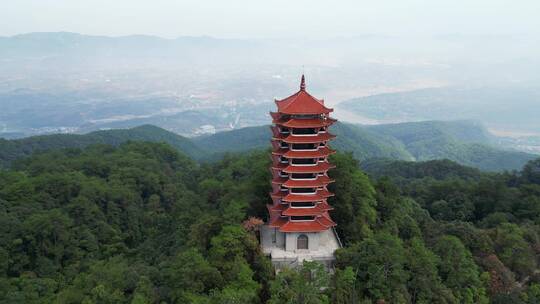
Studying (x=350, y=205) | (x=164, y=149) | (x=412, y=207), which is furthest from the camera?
(x=164, y=149)

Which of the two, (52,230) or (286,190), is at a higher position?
(286,190)

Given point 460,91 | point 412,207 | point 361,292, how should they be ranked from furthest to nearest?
point 460,91 < point 412,207 < point 361,292

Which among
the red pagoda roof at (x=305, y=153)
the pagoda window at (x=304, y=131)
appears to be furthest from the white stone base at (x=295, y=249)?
the pagoda window at (x=304, y=131)

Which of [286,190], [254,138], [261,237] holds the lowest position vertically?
[254,138]

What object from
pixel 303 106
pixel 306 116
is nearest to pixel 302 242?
pixel 306 116

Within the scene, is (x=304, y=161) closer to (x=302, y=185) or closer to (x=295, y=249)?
(x=302, y=185)

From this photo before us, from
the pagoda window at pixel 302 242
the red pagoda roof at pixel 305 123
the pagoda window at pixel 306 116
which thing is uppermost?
the pagoda window at pixel 306 116

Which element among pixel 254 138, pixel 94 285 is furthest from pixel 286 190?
pixel 254 138

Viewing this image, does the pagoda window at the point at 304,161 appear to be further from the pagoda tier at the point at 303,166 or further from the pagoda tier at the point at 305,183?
the pagoda tier at the point at 305,183

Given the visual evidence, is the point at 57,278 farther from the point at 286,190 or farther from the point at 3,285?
the point at 286,190
